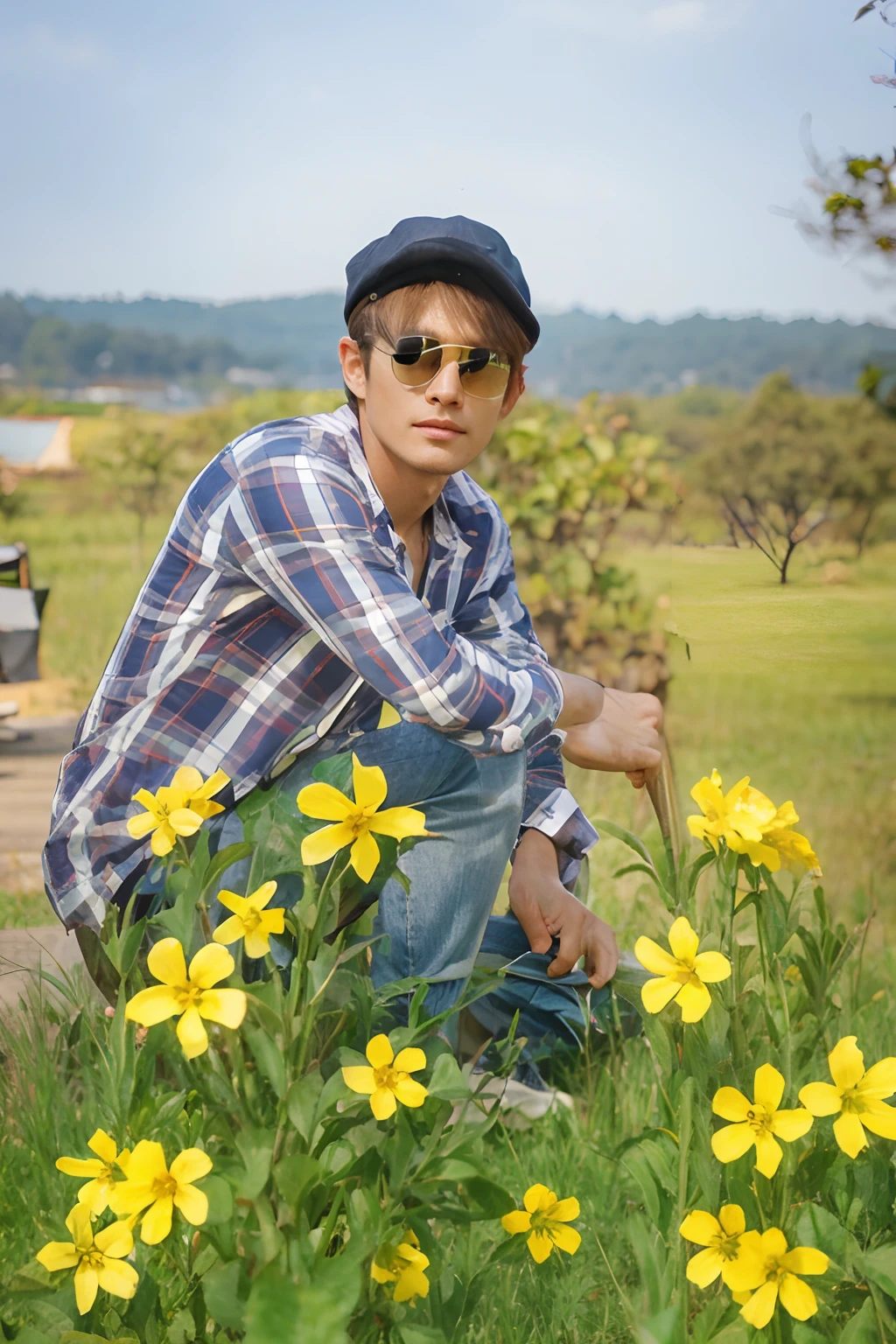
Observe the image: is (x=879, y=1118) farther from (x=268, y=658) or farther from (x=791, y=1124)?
(x=268, y=658)

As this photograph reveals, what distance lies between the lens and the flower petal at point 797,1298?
3.01ft

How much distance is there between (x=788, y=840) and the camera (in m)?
1.11

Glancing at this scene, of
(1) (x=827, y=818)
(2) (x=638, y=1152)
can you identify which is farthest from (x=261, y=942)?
(1) (x=827, y=818)

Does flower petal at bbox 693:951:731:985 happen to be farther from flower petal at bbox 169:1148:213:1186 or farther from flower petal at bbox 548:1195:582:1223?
flower petal at bbox 169:1148:213:1186

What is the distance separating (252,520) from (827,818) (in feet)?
9.56

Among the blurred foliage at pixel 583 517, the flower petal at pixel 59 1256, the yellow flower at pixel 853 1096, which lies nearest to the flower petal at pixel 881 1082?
the yellow flower at pixel 853 1096

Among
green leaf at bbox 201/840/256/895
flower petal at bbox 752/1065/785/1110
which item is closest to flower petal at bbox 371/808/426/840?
green leaf at bbox 201/840/256/895

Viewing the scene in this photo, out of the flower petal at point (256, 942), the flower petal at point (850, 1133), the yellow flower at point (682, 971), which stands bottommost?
the flower petal at point (850, 1133)

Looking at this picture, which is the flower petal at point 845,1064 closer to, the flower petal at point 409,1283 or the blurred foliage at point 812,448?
the flower petal at point 409,1283

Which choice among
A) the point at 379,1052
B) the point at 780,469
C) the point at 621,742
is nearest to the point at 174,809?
the point at 379,1052

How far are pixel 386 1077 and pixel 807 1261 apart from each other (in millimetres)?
357

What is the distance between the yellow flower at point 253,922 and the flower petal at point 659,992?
0.31m

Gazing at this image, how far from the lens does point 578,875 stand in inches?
76.9

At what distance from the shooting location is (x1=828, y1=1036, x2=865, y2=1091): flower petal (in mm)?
952
